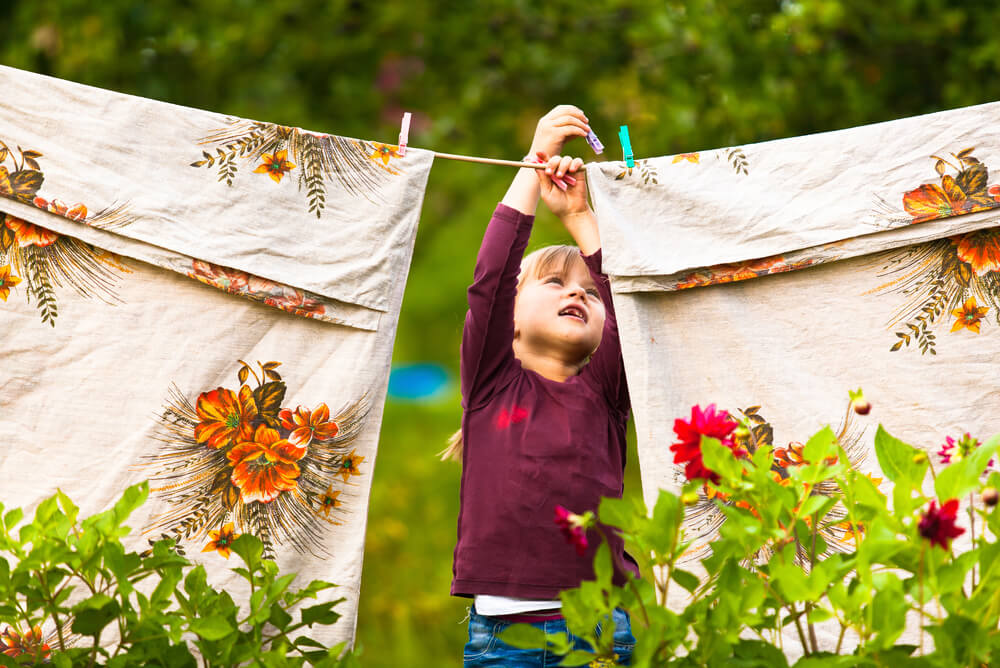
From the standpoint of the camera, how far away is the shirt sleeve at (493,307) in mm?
1951

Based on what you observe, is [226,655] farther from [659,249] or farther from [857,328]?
[857,328]

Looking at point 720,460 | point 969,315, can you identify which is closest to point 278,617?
point 720,460

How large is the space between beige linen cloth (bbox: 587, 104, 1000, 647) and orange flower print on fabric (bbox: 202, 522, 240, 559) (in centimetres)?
73

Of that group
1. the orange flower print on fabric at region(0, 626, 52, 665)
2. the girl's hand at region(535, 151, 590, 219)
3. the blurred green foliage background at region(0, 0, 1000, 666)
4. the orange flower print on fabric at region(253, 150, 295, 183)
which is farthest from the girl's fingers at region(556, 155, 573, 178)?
the blurred green foliage background at region(0, 0, 1000, 666)

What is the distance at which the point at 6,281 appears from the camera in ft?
5.94

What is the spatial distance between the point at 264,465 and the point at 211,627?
0.48m

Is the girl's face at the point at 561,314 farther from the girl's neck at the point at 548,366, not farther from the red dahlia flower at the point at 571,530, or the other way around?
the red dahlia flower at the point at 571,530

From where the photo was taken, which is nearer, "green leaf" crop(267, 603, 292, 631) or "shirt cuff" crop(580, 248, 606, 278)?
"green leaf" crop(267, 603, 292, 631)

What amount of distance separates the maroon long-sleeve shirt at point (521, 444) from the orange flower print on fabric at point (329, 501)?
250 millimetres

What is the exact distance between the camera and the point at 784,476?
1.83 m

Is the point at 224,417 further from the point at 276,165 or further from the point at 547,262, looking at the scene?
the point at 547,262

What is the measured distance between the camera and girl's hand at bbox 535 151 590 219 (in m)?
1.94

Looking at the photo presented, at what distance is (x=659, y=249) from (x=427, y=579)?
129 inches

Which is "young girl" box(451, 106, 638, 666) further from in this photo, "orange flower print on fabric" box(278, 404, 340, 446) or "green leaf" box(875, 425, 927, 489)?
"green leaf" box(875, 425, 927, 489)
